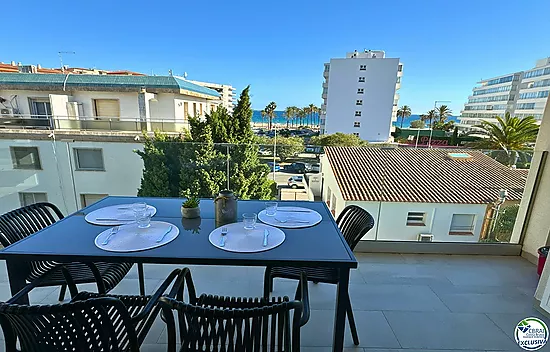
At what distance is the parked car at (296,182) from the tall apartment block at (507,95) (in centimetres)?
2621

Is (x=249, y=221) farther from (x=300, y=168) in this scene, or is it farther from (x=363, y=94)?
(x=363, y=94)

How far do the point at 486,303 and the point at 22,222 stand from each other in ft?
11.2

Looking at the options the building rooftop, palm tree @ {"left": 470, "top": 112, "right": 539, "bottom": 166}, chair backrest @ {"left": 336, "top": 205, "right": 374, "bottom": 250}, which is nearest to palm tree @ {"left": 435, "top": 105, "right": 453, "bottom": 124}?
palm tree @ {"left": 470, "top": 112, "right": 539, "bottom": 166}

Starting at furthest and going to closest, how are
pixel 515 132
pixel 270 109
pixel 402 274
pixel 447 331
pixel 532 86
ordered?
pixel 270 109 → pixel 532 86 → pixel 515 132 → pixel 402 274 → pixel 447 331

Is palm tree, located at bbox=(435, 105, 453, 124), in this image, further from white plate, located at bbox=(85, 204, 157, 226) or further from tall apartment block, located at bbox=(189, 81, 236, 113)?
white plate, located at bbox=(85, 204, 157, 226)

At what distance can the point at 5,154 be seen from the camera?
306cm

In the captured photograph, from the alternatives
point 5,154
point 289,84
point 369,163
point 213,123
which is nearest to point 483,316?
point 369,163

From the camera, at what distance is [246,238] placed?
4.82 ft

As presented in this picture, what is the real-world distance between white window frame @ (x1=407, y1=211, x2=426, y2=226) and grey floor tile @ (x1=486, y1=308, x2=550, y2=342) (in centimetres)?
121

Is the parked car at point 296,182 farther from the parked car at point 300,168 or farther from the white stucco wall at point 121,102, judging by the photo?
the white stucco wall at point 121,102

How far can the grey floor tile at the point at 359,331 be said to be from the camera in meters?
1.69

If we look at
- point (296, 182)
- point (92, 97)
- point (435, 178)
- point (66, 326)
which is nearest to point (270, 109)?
point (92, 97)

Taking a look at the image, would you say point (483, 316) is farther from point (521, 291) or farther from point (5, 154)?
point (5, 154)

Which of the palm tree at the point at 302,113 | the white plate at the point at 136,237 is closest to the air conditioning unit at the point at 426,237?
the white plate at the point at 136,237
